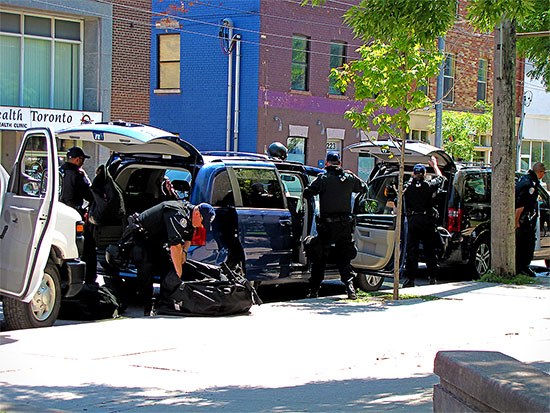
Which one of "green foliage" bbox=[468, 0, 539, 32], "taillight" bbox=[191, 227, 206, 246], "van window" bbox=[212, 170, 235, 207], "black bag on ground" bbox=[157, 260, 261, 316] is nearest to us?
"green foliage" bbox=[468, 0, 539, 32]

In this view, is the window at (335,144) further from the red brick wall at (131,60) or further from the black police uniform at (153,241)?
the black police uniform at (153,241)

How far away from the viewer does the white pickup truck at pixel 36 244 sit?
26.1ft

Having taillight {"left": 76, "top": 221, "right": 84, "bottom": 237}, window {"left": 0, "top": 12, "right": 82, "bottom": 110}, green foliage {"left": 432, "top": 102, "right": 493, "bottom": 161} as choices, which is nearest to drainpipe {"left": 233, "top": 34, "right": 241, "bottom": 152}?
window {"left": 0, "top": 12, "right": 82, "bottom": 110}

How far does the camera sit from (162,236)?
31.2 feet

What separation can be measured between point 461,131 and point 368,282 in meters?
20.7

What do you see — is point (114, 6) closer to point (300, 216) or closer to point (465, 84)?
point (300, 216)

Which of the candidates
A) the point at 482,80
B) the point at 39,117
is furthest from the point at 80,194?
the point at 482,80

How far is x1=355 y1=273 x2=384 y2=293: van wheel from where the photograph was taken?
1205cm

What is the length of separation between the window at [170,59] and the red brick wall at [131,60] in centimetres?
722

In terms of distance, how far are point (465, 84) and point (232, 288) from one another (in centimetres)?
2799

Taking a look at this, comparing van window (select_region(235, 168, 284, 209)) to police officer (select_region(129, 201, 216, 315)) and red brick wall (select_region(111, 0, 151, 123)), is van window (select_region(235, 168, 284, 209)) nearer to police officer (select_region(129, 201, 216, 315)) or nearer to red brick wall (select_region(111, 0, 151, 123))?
police officer (select_region(129, 201, 216, 315))

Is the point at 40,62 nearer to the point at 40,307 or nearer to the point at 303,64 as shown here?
the point at 303,64

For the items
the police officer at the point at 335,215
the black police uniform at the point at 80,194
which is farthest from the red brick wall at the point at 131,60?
the police officer at the point at 335,215

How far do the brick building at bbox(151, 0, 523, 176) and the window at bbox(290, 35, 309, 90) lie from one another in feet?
0.12
